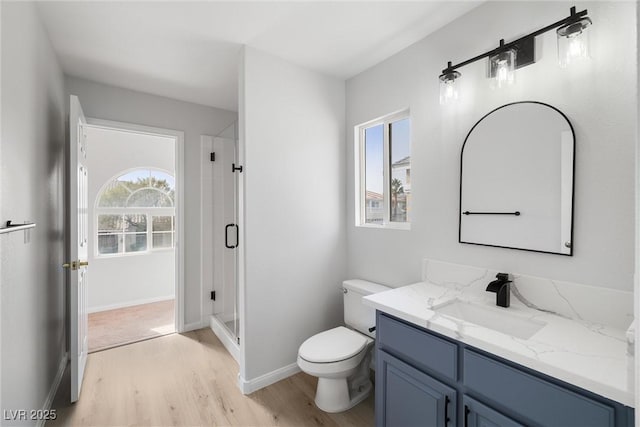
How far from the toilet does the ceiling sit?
1.79m

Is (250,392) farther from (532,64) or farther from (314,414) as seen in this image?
(532,64)

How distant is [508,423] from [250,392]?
1.67 meters

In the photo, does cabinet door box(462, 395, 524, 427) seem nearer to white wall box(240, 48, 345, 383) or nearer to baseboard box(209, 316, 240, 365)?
white wall box(240, 48, 345, 383)

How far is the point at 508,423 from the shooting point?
1062 mm

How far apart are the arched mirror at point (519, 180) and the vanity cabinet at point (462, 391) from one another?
0.69 metres

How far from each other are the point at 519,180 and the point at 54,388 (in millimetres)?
3299

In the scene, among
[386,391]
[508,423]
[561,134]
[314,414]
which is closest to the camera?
[508,423]

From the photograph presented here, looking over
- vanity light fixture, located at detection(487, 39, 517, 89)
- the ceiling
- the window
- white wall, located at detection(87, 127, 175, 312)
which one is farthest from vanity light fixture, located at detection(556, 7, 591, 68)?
white wall, located at detection(87, 127, 175, 312)

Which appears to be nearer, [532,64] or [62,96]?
[532,64]

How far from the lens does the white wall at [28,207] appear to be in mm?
1297

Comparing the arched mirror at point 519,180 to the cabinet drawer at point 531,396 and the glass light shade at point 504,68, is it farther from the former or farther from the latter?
the cabinet drawer at point 531,396

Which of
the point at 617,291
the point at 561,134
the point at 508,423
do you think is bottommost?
the point at 508,423

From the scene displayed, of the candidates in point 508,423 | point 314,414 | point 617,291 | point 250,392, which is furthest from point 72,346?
point 617,291

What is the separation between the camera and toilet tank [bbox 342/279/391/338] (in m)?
2.15
